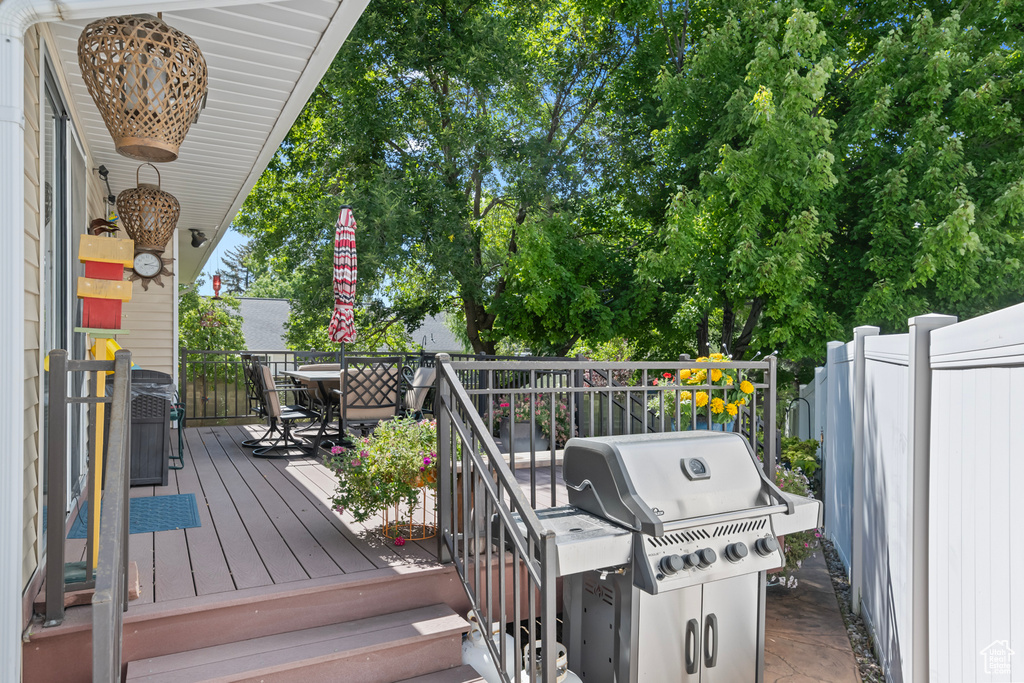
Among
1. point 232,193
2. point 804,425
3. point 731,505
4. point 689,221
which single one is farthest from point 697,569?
point 804,425

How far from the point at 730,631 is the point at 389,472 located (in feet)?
5.31

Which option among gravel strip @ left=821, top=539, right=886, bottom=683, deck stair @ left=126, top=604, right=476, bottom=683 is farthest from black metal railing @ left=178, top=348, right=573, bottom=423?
deck stair @ left=126, top=604, right=476, bottom=683

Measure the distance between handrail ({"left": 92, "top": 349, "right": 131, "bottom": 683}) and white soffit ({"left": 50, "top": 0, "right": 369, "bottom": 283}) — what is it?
175cm

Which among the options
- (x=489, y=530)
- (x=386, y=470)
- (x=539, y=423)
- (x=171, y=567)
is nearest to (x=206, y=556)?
(x=171, y=567)

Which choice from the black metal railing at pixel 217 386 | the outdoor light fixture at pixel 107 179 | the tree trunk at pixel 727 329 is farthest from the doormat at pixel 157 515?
the tree trunk at pixel 727 329

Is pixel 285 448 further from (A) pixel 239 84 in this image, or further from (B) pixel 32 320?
(B) pixel 32 320

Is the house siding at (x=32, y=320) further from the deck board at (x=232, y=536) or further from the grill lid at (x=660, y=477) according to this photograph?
the grill lid at (x=660, y=477)

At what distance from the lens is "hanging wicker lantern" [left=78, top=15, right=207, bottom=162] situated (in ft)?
7.42

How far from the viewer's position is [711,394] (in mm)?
3771

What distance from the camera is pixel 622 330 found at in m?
10.2

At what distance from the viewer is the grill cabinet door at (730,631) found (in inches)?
94.3

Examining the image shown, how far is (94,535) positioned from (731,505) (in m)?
2.35

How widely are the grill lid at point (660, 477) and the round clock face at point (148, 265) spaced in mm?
4370

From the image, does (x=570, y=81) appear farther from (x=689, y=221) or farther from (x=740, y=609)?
(x=740, y=609)
